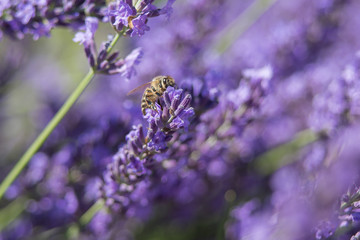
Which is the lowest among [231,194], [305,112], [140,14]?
[305,112]

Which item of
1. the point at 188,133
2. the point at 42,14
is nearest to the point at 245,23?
the point at 188,133

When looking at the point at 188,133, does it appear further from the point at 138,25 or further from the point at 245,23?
the point at 245,23

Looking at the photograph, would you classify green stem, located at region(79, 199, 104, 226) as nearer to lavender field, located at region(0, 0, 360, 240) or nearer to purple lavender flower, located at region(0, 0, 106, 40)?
lavender field, located at region(0, 0, 360, 240)

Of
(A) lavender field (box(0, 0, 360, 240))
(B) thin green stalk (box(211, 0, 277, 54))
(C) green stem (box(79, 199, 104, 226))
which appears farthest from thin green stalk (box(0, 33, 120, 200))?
(B) thin green stalk (box(211, 0, 277, 54))

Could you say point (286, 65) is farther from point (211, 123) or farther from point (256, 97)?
point (211, 123)

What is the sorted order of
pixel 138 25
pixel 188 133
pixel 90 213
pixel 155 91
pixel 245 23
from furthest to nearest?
pixel 245 23, pixel 90 213, pixel 188 133, pixel 155 91, pixel 138 25

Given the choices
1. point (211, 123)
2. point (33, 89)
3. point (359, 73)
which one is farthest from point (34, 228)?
point (359, 73)

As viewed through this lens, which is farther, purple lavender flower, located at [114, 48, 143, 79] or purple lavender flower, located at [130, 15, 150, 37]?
purple lavender flower, located at [114, 48, 143, 79]

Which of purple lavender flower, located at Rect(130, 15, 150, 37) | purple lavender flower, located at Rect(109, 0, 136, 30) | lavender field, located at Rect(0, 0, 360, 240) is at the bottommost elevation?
lavender field, located at Rect(0, 0, 360, 240)

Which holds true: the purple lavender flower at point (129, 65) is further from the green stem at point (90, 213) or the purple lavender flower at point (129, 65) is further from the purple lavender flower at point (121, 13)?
the green stem at point (90, 213)
